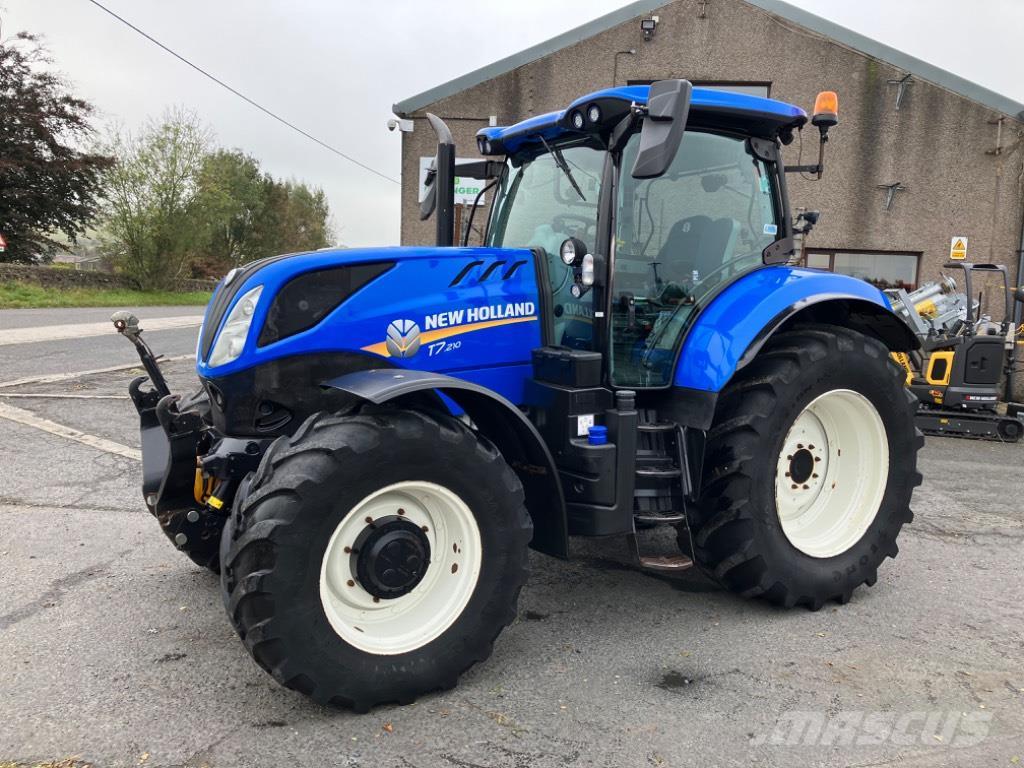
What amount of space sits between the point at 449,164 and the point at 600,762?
266 centimetres

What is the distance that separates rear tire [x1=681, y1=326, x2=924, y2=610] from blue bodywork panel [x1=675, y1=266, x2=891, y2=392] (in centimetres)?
20

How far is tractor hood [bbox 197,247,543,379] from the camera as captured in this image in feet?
9.59

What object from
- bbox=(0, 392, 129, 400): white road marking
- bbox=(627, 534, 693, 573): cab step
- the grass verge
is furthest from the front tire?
the grass verge

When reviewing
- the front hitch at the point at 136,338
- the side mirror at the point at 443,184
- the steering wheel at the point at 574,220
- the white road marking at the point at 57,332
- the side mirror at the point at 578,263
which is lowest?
the white road marking at the point at 57,332

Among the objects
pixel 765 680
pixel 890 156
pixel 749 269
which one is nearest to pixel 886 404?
pixel 749 269

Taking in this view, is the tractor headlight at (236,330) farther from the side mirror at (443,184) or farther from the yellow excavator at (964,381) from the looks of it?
the yellow excavator at (964,381)

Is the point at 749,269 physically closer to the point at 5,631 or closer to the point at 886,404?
the point at 886,404

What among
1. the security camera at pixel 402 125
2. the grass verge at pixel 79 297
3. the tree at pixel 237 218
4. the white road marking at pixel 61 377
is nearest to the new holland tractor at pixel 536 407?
the white road marking at pixel 61 377

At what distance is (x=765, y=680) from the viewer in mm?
2953

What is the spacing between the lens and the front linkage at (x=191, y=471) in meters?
3.01

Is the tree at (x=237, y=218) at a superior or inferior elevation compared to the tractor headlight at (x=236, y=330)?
superior

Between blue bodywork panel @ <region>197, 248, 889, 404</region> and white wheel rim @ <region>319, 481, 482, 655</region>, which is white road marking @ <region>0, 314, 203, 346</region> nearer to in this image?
blue bodywork panel @ <region>197, 248, 889, 404</region>

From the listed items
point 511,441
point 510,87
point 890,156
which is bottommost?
point 511,441

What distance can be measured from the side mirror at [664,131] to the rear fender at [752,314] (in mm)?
870
